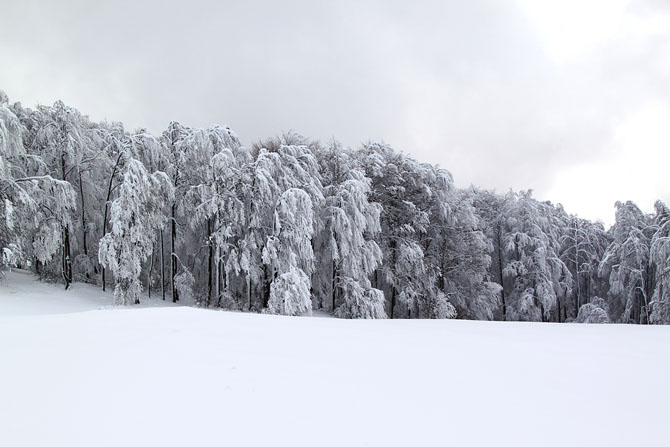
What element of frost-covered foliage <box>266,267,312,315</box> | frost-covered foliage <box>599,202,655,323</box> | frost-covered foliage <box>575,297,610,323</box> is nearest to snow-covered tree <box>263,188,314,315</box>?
frost-covered foliage <box>266,267,312,315</box>

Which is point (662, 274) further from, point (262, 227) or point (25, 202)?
point (25, 202)

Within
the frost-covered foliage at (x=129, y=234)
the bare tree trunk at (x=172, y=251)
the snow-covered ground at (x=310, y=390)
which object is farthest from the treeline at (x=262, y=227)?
the snow-covered ground at (x=310, y=390)

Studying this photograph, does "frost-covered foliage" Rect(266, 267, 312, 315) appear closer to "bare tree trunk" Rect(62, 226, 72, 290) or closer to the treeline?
the treeline

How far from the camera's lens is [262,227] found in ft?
64.6

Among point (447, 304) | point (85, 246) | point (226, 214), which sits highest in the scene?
point (226, 214)

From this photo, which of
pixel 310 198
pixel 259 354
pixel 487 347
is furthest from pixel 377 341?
pixel 310 198

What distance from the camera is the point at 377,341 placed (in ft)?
21.4

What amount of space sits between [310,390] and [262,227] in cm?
1609

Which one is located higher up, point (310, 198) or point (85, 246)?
point (310, 198)

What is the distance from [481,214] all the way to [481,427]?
30708mm

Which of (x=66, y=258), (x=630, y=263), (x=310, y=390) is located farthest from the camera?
(x=630, y=263)

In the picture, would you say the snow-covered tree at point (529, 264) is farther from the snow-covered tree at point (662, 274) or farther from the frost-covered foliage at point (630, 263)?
the snow-covered tree at point (662, 274)

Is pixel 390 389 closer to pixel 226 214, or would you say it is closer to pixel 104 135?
pixel 226 214

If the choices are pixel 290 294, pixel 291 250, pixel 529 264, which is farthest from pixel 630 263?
pixel 290 294
